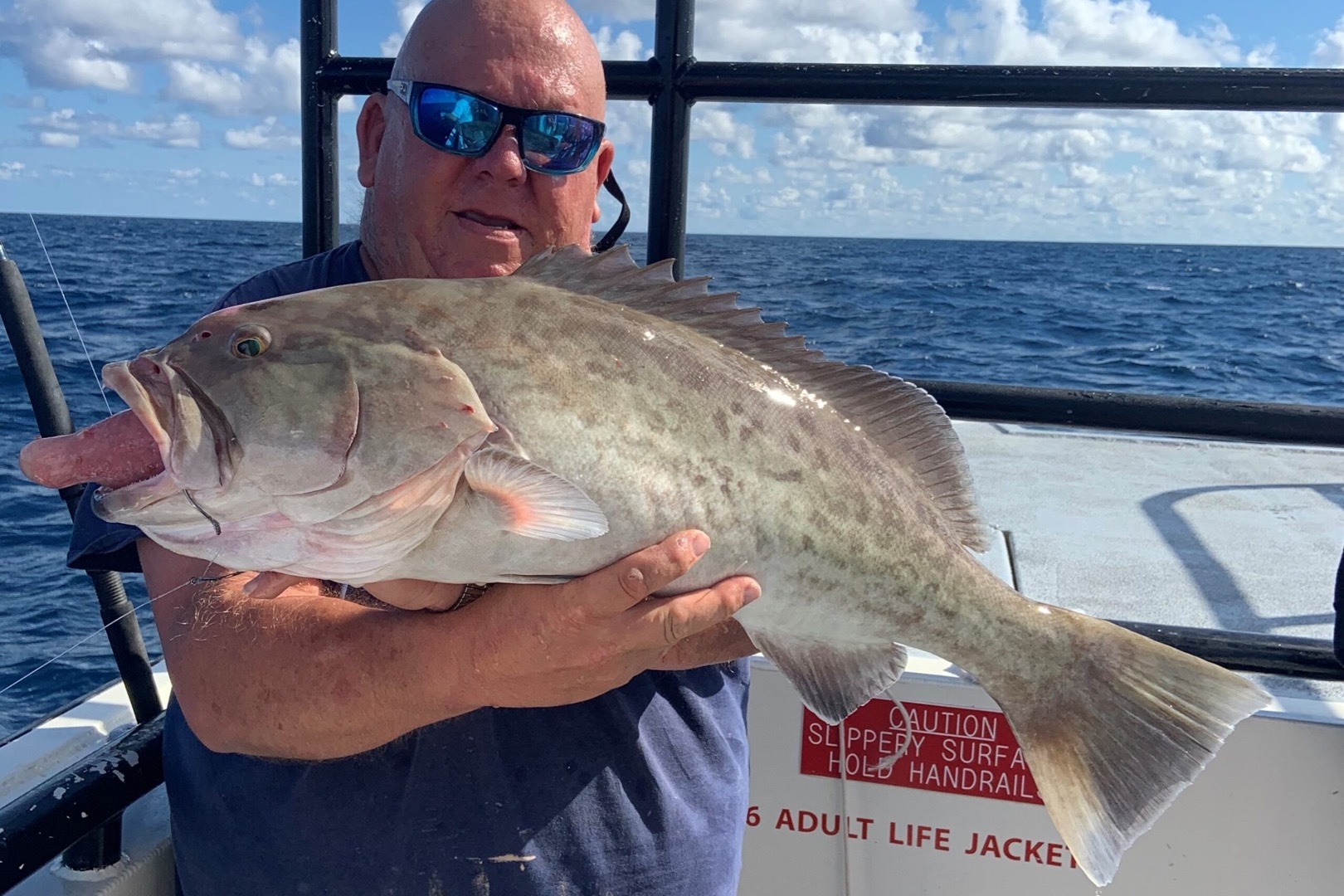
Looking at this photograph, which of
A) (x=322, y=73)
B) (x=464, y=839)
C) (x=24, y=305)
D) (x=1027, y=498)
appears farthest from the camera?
(x=1027, y=498)

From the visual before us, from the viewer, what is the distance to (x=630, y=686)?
2.18 meters

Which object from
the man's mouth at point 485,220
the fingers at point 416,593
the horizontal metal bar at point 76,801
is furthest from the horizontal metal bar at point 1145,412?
the horizontal metal bar at point 76,801

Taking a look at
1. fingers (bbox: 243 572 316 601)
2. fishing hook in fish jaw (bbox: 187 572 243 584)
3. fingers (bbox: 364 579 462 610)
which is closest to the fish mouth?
fingers (bbox: 243 572 316 601)

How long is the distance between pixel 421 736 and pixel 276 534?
2.06 ft

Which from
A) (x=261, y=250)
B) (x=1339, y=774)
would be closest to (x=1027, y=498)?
(x=1339, y=774)

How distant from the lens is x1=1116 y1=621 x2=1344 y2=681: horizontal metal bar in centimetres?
236

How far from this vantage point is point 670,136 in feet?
8.10

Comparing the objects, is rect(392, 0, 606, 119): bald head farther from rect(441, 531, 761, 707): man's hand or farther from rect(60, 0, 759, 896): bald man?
rect(441, 531, 761, 707): man's hand

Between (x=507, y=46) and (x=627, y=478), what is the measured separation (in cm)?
126

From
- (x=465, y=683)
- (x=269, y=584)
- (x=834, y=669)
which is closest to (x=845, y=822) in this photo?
(x=834, y=669)

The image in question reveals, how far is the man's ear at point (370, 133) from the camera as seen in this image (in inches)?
108

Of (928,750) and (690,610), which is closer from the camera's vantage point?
(690,610)

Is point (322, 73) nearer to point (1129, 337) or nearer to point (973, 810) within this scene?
point (973, 810)

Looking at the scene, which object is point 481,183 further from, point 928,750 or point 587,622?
point 928,750
